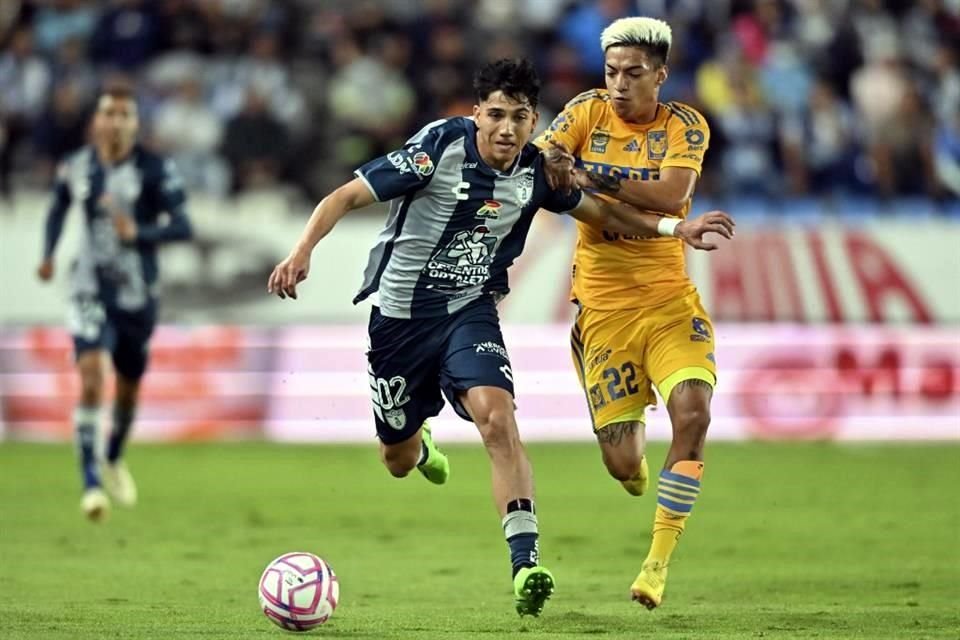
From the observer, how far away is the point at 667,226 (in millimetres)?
8867

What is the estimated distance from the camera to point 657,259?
9344 millimetres

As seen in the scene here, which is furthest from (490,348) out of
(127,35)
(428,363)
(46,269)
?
(127,35)

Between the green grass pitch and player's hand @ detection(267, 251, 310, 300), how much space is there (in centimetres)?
154

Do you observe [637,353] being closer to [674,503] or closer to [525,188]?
[674,503]

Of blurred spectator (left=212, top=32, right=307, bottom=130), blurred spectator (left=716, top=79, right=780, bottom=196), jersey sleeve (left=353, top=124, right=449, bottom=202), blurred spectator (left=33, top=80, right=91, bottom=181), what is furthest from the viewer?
blurred spectator (left=212, top=32, right=307, bottom=130)

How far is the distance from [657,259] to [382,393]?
1647 millimetres

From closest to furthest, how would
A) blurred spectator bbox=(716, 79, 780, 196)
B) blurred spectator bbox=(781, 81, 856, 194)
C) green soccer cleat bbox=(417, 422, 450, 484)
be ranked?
1. green soccer cleat bbox=(417, 422, 450, 484)
2. blurred spectator bbox=(716, 79, 780, 196)
3. blurred spectator bbox=(781, 81, 856, 194)

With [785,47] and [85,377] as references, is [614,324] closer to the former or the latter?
[85,377]

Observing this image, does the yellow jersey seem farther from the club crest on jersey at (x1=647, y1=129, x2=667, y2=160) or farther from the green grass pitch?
the green grass pitch

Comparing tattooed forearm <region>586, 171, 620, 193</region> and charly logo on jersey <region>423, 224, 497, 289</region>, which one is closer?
charly logo on jersey <region>423, 224, 497, 289</region>

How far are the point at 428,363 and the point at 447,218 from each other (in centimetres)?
80

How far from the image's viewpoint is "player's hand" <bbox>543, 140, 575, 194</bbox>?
873cm

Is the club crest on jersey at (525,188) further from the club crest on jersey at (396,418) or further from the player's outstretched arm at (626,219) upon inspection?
the club crest on jersey at (396,418)

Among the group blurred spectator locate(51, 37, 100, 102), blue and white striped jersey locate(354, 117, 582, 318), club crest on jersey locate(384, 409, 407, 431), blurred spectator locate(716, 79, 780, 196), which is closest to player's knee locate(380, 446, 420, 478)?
club crest on jersey locate(384, 409, 407, 431)
